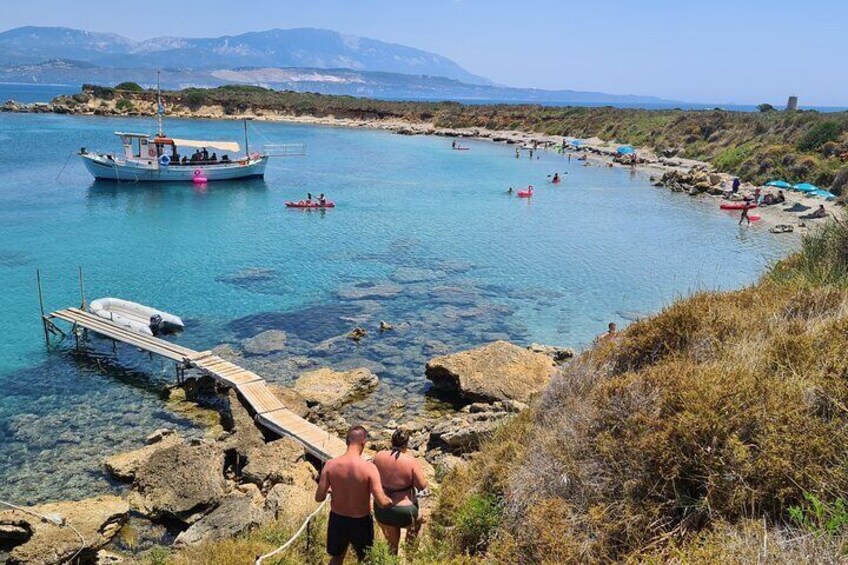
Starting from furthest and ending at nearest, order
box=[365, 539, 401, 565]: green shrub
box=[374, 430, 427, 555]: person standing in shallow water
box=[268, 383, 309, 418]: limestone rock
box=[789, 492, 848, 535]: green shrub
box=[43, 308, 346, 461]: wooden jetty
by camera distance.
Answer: box=[268, 383, 309, 418]: limestone rock, box=[43, 308, 346, 461]: wooden jetty, box=[374, 430, 427, 555]: person standing in shallow water, box=[365, 539, 401, 565]: green shrub, box=[789, 492, 848, 535]: green shrub

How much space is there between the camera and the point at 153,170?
4672 centimetres

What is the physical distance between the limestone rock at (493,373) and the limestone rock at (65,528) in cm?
828

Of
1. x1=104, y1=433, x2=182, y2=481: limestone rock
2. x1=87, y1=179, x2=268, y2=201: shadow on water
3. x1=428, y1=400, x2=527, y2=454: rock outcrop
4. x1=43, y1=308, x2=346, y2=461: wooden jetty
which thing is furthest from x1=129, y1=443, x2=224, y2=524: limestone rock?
x1=87, y1=179, x2=268, y2=201: shadow on water

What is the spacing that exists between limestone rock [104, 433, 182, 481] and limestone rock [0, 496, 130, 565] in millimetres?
1016

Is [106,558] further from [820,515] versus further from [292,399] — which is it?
[820,515]

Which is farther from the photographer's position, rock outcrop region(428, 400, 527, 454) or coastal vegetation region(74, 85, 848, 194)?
coastal vegetation region(74, 85, 848, 194)

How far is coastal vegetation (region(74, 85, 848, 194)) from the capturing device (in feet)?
157

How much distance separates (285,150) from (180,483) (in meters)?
63.0

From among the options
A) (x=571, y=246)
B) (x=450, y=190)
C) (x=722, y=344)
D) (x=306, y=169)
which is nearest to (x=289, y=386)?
(x=722, y=344)

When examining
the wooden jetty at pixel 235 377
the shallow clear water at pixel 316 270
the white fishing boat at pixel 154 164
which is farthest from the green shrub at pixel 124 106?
the wooden jetty at pixel 235 377

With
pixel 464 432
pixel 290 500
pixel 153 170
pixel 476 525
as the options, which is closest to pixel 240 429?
pixel 290 500

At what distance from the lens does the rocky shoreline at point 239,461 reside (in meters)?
9.66

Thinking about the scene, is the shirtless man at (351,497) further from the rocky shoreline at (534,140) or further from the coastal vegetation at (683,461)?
the rocky shoreline at (534,140)

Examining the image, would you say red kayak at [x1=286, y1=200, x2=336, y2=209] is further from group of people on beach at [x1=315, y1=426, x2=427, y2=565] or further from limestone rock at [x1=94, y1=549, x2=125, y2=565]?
group of people on beach at [x1=315, y1=426, x2=427, y2=565]
